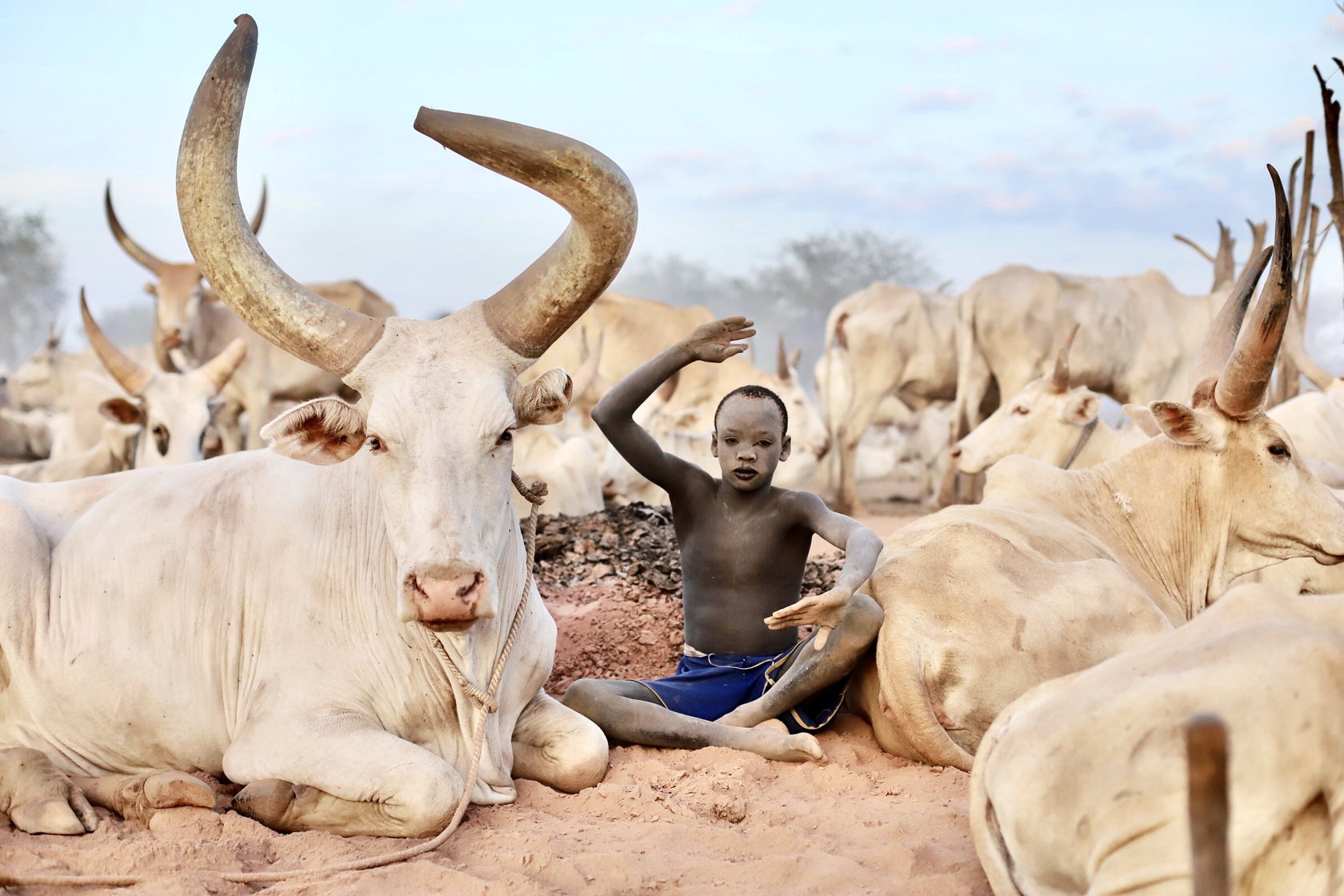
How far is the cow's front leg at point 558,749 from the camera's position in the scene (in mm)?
3938

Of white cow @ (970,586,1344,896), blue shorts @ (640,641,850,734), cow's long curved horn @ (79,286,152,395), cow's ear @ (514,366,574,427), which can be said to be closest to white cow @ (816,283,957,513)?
cow's long curved horn @ (79,286,152,395)

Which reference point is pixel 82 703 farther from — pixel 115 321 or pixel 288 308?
pixel 115 321

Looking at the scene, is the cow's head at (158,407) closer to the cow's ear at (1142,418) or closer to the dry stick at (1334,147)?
the cow's ear at (1142,418)

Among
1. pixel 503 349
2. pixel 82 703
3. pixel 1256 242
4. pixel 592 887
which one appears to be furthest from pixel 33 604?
pixel 1256 242

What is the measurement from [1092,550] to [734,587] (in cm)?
137

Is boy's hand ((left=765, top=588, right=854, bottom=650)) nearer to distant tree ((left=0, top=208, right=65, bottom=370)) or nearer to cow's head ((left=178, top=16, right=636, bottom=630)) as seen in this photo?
cow's head ((left=178, top=16, right=636, bottom=630))

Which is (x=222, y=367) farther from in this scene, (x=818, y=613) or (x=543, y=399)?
(x=818, y=613)

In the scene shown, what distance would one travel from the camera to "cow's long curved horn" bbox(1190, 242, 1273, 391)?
542 cm

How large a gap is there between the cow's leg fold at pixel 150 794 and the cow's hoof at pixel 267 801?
0.13 metres

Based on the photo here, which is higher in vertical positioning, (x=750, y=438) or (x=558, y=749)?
(x=750, y=438)

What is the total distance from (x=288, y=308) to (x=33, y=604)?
120 centimetres

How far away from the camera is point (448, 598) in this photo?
321 cm

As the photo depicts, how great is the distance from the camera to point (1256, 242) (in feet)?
37.2

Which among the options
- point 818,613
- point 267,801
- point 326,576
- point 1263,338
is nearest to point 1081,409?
point 1263,338
